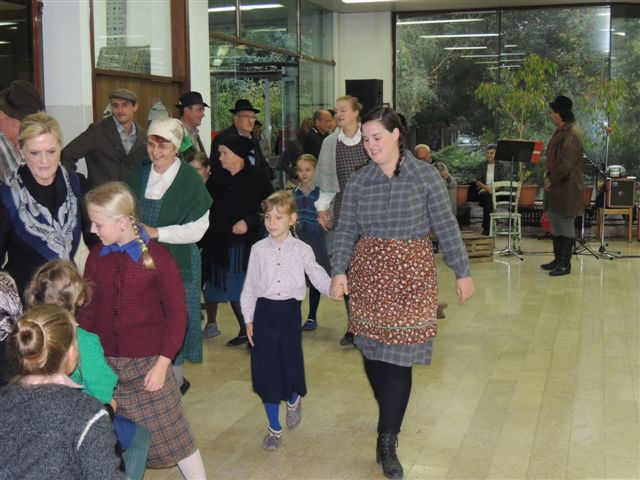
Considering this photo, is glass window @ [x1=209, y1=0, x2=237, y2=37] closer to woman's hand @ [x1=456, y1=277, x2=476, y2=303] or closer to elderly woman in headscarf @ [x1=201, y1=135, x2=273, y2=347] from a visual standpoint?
elderly woman in headscarf @ [x1=201, y1=135, x2=273, y2=347]

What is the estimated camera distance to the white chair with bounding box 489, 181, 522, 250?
11922 millimetres

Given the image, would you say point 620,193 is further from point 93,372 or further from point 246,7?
point 93,372

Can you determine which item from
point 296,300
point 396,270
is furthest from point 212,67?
point 396,270

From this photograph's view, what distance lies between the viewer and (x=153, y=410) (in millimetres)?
3352

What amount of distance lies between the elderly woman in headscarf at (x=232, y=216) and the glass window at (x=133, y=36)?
2.17 meters

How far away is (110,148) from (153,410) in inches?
126

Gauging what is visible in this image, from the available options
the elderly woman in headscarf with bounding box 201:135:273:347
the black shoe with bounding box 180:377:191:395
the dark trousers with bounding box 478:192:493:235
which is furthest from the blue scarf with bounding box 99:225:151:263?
the dark trousers with bounding box 478:192:493:235

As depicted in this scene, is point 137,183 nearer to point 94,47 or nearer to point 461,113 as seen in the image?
point 94,47

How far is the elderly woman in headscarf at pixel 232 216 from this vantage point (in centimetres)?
598

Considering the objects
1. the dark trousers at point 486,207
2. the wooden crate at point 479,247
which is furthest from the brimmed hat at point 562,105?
the dark trousers at point 486,207

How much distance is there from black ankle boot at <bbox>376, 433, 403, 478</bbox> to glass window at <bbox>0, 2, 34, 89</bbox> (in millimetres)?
4263

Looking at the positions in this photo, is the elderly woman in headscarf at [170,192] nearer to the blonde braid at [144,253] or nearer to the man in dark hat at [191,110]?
the blonde braid at [144,253]

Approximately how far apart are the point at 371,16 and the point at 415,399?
1112 cm

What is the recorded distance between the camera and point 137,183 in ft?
15.0
